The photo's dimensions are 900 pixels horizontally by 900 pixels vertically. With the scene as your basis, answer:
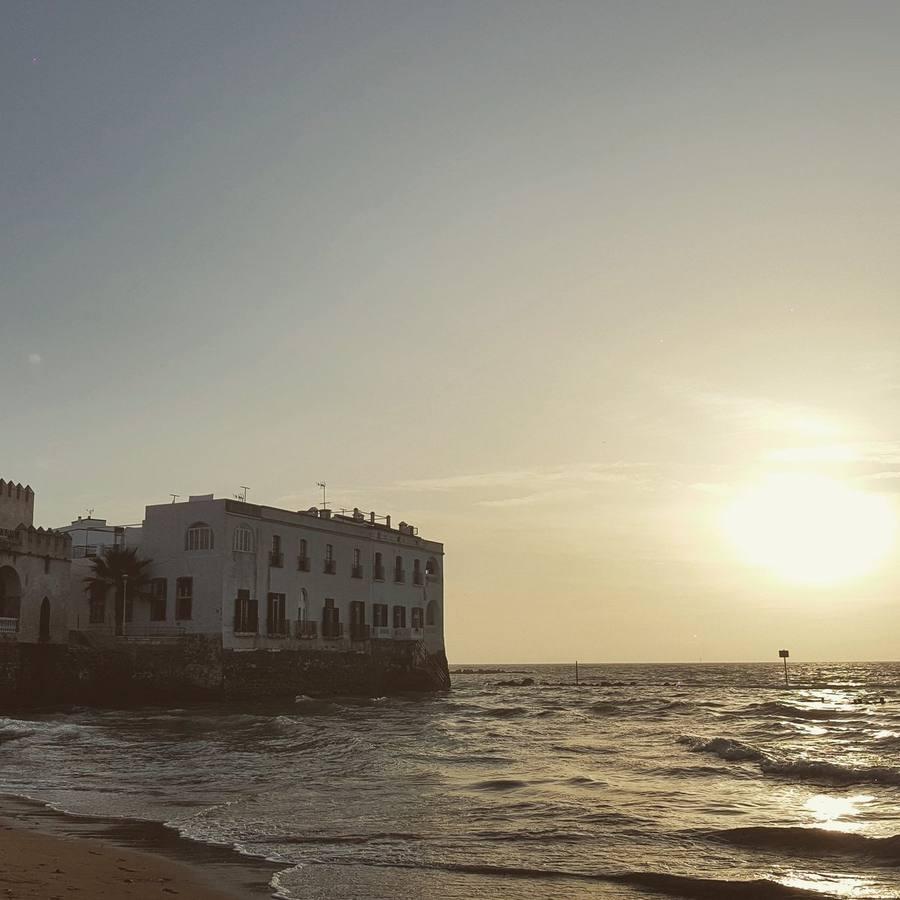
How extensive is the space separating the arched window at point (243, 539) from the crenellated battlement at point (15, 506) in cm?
1055

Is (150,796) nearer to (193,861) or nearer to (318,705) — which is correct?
(193,861)

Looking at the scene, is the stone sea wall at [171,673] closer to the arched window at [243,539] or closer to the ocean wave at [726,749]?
the arched window at [243,539]

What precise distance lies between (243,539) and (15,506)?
1207cm

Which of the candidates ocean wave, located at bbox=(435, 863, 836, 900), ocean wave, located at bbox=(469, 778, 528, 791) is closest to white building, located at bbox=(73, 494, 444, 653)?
ocean wave, located at bbox=(469, 778, 528, 791)

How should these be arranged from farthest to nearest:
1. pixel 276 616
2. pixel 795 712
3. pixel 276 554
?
1. pixel 276 554
2. pixel 276 616
3. pixel 795 712

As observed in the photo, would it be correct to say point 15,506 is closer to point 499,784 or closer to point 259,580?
point 259,580

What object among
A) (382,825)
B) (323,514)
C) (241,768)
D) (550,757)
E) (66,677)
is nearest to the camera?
(382,825)

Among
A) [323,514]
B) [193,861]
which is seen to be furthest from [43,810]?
[323,514]

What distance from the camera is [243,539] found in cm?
5603

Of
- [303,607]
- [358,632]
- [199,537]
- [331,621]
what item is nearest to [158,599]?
[199,537]

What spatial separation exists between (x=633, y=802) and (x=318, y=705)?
3634 cm

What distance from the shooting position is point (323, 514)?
67000 mm

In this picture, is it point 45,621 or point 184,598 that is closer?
point 45,621

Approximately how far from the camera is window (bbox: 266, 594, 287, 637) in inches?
2251
